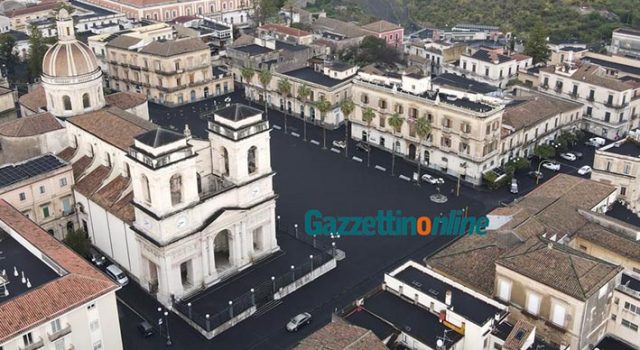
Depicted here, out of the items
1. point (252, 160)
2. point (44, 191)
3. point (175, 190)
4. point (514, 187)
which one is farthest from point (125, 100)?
point (514, 187)

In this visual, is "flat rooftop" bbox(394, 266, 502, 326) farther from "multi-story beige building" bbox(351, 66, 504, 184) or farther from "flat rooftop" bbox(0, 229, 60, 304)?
"multi-story beige building" bbox(351, 66, 504, 184)

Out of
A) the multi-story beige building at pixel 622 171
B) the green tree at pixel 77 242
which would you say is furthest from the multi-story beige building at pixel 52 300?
the multi-story beige building at pixel 622 171

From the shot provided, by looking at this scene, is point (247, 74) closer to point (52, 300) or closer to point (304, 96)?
point (304, 96)

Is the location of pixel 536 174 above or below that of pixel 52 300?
below

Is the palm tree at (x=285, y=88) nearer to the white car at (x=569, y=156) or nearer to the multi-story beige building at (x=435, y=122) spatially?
the multi-story beige building at (x=435, y=122)

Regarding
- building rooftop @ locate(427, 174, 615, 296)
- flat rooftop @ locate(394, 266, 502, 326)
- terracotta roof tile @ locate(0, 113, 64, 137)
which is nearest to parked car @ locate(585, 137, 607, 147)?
building rooftop @ locate(427, 174, 615, 296)

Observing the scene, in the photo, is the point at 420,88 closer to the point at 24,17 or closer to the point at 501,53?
the point at 501,53

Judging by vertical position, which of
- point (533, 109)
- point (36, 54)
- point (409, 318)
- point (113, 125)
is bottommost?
point (409, 318)

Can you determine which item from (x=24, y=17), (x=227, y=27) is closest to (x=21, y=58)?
(x=24, y=17)
